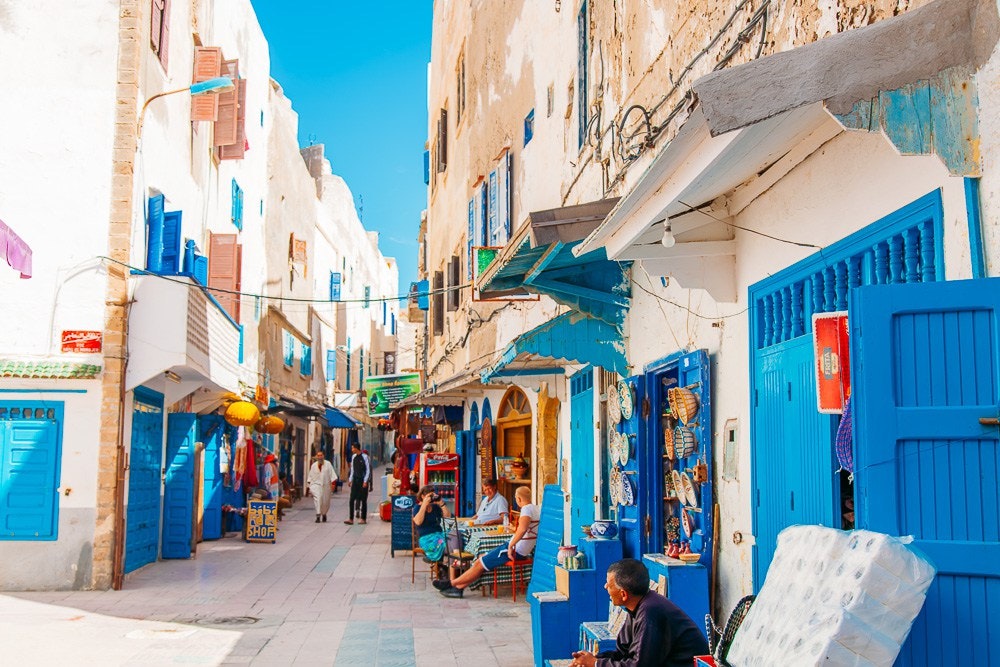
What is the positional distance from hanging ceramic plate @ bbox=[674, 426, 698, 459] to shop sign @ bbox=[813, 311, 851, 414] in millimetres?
2492

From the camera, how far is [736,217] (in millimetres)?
6500

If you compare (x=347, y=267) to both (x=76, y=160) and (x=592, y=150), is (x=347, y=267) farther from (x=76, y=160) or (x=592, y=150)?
(x=592, y=150)

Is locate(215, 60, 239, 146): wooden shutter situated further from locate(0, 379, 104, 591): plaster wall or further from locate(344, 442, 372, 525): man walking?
locate(344, 442, 372, 525): man walking

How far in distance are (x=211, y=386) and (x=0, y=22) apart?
6.10m

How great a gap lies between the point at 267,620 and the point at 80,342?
14.8ft

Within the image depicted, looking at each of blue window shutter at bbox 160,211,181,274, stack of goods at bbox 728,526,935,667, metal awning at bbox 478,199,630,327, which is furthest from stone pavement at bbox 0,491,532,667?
stack of goods at bbox 728,526,935,667

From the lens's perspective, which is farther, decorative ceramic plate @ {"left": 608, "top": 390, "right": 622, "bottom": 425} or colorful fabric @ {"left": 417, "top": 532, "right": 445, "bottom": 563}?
colorful fabric @ {"left": 417, "top": 532, "right": 445, "bottom": 563}

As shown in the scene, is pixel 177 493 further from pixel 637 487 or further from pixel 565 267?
pixel 637 487

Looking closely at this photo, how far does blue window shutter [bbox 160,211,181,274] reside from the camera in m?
13.9

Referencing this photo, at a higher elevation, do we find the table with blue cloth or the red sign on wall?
the red sign on wall

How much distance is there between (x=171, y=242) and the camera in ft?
45.7

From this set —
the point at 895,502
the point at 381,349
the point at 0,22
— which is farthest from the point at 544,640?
the point at 381,349

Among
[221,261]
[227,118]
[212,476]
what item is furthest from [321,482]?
[227,118]

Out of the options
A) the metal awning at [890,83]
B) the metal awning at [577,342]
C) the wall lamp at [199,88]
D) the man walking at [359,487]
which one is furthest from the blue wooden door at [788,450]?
the man walking at [359,487]
